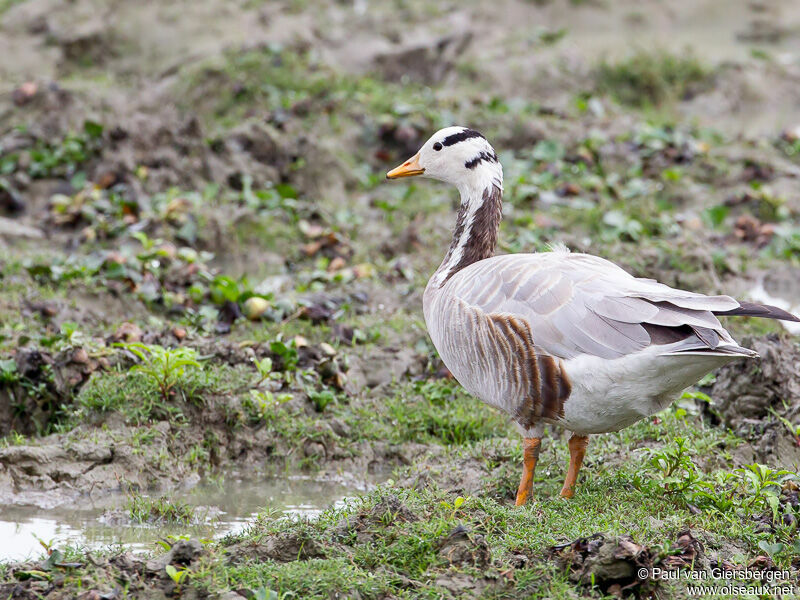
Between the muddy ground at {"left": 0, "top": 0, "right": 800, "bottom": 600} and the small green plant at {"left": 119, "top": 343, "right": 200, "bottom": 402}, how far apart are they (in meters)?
0.03

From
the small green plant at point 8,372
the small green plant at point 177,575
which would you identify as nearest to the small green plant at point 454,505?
the small green plant at point 177,575

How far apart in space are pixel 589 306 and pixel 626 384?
1.34 feet

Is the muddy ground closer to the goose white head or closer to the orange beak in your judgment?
the orange beak

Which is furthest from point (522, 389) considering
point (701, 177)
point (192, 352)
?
point (701, 177)

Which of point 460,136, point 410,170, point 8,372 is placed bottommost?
point 8,372

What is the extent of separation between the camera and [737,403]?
6.48m

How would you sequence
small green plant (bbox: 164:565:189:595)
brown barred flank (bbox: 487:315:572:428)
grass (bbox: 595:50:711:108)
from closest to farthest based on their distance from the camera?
1. small green plant (bbox: 164:565:189:595)
2. brown barred flank (bbox: 487:315:572:428)
3. grass (bbox: 595:50:711:108)

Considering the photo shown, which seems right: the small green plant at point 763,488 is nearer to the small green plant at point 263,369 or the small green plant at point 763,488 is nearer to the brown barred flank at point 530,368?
the brown barred flank at point 530,368

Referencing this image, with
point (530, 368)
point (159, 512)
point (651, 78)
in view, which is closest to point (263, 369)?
point (159, 512)

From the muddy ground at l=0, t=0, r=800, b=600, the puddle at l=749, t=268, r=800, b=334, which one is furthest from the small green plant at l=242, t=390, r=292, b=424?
the puddle at l=749, t=268, r=800, b=334

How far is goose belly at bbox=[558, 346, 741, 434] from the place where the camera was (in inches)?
188

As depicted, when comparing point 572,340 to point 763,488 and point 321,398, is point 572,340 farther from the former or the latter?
point 321,398

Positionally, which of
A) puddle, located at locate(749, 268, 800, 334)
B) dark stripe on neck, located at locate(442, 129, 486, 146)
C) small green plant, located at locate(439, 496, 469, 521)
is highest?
dark stripe on neck, located at locate(442, 129, 486, 146)

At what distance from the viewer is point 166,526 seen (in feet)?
18.2
